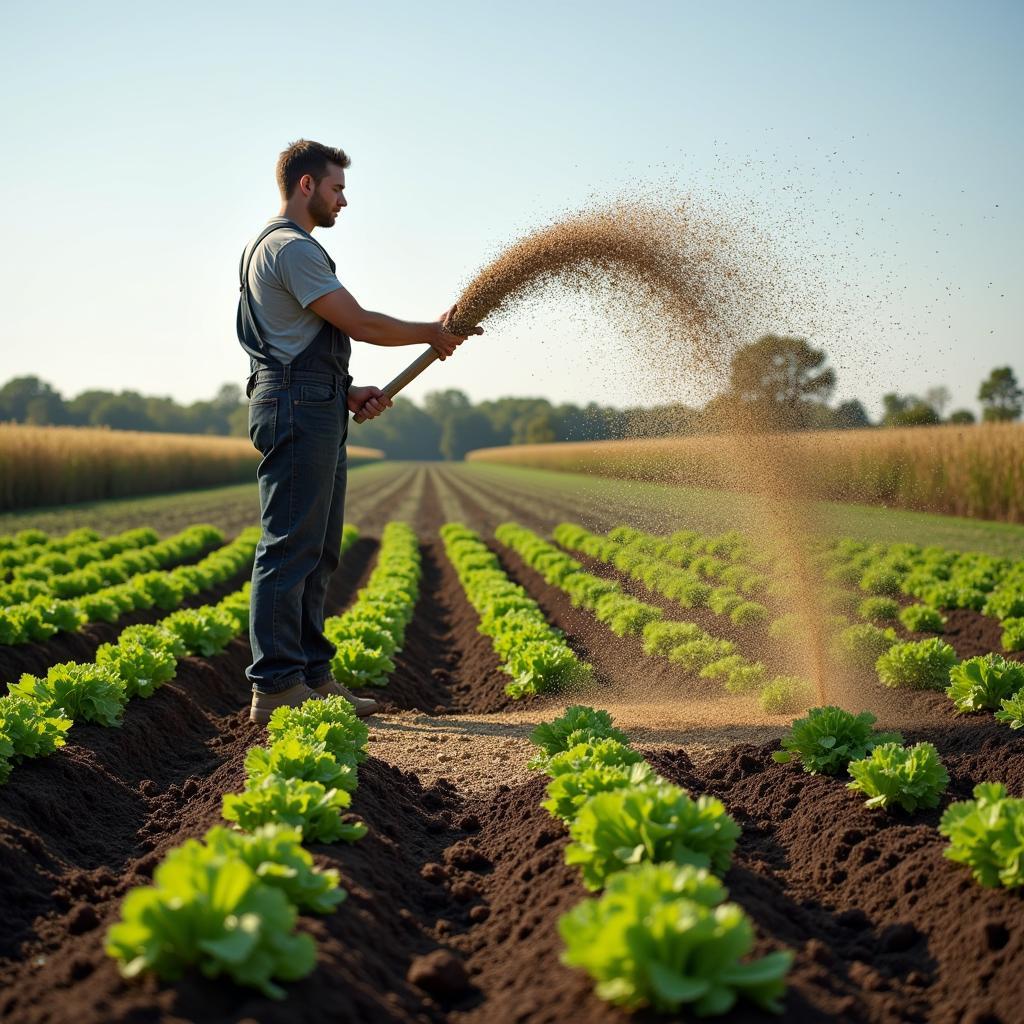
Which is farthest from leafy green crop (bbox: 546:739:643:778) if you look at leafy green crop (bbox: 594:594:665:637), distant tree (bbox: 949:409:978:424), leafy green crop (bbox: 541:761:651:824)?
distant tree (bbox: 949:409:978:424)

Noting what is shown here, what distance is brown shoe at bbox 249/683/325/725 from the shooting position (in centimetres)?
609

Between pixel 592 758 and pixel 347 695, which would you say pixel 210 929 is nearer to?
pixel 592 758

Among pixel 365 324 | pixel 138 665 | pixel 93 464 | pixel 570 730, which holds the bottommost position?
pixel 570 730

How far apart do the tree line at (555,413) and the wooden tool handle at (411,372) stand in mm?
1078

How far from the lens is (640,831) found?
3402 mm

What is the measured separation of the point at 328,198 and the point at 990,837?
186 inches

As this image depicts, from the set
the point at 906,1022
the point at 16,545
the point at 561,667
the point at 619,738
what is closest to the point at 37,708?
the point at 619,738

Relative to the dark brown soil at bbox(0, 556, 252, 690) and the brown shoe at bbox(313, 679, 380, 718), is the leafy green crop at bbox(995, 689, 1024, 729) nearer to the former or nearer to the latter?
the brown shoe at bbox(313, 679, 380, 718)

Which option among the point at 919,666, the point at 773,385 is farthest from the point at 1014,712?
the point at 773,385

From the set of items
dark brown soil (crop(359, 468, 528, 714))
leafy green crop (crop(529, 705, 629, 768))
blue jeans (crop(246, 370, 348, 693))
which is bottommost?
dark brown soil (crop(359, 468, 528, 714))

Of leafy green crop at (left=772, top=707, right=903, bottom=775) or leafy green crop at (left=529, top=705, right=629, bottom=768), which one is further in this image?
leafy green crop at (left=529, top=705, right=629, bottom=768)

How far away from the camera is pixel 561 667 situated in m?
7.99

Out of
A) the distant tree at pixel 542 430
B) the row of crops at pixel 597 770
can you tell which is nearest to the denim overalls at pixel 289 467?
the row of crops at pixel 597 770

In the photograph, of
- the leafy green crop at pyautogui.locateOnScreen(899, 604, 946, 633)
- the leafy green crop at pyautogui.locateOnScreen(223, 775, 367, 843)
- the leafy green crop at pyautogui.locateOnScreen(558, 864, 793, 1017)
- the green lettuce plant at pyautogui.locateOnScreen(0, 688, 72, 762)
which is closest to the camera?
the leafy green crop at pyautogui.locateOnScreen(558, 864, 793, 1017)
